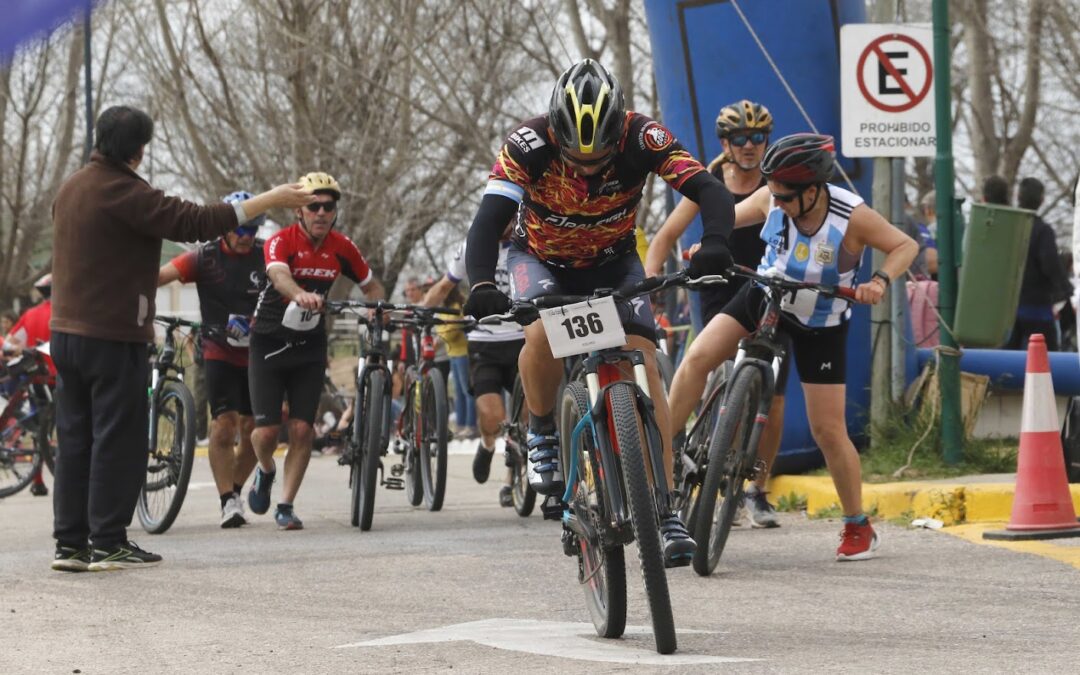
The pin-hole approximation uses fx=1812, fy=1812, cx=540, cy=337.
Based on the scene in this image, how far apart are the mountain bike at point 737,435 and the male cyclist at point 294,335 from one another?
322 centimetres

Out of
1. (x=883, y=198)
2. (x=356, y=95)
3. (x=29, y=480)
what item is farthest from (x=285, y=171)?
(x=883, y=198)

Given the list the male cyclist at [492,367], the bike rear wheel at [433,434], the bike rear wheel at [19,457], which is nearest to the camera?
A: the bike rear wheel at [433,434]

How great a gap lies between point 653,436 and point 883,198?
5.60 m

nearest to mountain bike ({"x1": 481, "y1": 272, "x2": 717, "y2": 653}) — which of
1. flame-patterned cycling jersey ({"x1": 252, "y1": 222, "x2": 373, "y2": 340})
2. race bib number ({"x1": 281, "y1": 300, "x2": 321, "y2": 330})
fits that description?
race bib number ({"x1": 281, "y1": 300, "x2": 321, "y2": 330})

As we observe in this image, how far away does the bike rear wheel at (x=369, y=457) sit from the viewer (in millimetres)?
10070

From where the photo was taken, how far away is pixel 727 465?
24.4 feet

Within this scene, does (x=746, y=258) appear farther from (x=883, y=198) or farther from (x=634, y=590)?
(x=634, y=590)

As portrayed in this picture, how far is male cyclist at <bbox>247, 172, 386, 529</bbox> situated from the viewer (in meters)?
10.2

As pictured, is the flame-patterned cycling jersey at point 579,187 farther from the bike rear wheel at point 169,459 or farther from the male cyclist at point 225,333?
the male cyclist at point 225,333

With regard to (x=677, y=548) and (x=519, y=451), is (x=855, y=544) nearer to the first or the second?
(x=677, y=548)

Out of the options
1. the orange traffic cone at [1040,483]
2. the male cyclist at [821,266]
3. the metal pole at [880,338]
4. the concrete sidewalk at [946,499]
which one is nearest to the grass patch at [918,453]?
the metal pole at [880,338]

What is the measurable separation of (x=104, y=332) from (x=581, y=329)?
3412 mm

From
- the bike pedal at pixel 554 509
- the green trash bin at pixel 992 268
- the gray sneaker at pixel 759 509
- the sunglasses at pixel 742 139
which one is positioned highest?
the sunglasses at pixel 742 139

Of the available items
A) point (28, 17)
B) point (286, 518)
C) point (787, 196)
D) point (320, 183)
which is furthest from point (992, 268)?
point (28, 17)
